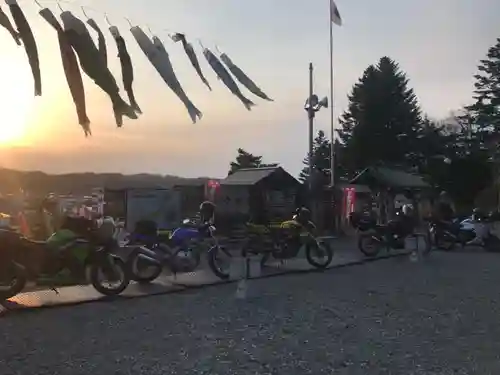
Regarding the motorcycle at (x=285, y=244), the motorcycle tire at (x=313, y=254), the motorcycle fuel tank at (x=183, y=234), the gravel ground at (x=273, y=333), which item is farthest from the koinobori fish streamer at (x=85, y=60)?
the motorcycle tire at (x=313, y=254)

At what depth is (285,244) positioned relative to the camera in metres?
13.1

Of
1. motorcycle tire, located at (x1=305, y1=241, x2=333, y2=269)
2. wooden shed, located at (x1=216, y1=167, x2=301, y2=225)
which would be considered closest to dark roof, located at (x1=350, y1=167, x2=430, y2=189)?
wooden shed, located at (x1=216, y1=167, x2=301, y2=225)

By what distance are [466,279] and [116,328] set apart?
21.7 feet

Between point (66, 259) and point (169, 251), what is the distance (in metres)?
2.55

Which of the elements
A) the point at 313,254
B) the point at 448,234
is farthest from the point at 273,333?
the point at 448,234

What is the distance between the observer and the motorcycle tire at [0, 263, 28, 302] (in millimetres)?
8148

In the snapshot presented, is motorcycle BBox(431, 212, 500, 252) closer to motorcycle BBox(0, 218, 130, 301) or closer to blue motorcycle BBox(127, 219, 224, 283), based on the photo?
blue motorcycle BBox(127, 219, 224, 283)

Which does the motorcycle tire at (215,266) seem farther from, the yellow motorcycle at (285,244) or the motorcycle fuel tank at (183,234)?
the yellow motorcycle at (285,244)

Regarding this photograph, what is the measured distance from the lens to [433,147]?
55125mm

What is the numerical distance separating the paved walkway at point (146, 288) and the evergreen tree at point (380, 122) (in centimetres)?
3845

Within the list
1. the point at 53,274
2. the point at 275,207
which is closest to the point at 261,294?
the point at 53,274

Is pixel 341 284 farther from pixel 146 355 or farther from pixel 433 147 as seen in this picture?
pixel 433 147

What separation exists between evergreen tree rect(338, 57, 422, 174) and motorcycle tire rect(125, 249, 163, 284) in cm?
4193

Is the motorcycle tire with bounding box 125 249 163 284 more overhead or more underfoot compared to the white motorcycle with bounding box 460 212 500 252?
more underfoot
